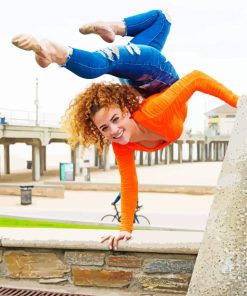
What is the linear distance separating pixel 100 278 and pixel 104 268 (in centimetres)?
11

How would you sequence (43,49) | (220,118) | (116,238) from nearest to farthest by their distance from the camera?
(43,49) → (116,238) → (220,118)

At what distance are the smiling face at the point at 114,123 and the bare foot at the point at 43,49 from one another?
0.70m

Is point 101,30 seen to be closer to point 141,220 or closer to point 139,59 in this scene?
point 139,59

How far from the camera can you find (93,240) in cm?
381

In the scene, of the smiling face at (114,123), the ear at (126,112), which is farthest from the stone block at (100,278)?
the ear at (126,112)

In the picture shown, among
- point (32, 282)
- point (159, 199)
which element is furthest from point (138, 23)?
point (159, 199)

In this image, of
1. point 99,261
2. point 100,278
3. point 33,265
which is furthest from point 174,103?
point 33,265

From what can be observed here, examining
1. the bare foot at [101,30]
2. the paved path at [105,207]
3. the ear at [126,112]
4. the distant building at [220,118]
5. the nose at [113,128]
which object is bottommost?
the paved path at [105,207]

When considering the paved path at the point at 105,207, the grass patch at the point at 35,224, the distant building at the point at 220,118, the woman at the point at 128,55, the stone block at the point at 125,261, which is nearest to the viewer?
the woman at the point at 128,55

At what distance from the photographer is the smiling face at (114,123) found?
3281mm

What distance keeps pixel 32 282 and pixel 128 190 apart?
1257mm

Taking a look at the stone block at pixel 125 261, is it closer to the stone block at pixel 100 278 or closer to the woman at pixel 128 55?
the stone block at pixel 100 278

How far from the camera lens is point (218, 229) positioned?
7.98 ft

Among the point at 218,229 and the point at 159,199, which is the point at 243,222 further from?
the point at 159,199
